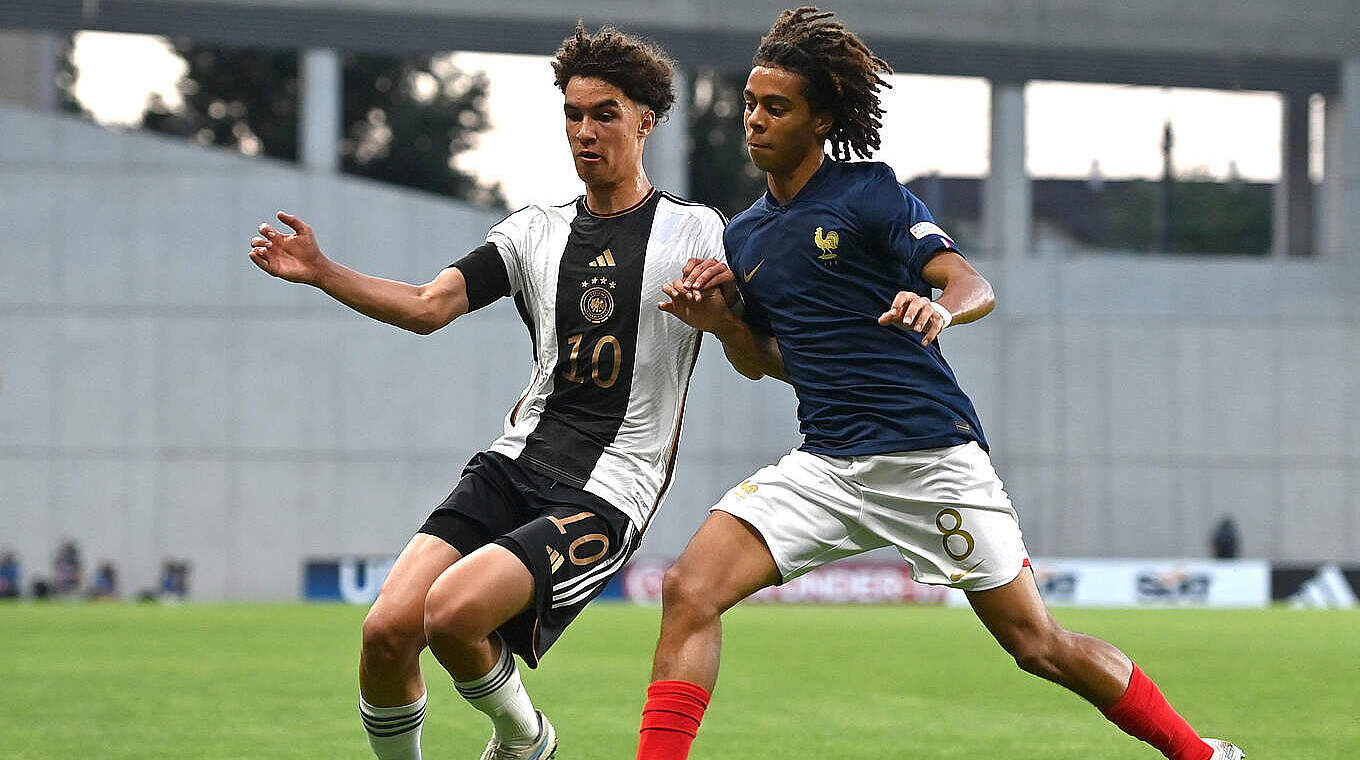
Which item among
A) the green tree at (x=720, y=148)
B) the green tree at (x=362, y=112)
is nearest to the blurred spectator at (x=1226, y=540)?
the green tree at (x=720, y=148)

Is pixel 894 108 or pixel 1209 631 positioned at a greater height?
pixel 894 108

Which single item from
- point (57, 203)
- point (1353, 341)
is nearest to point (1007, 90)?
point (1353, 341)

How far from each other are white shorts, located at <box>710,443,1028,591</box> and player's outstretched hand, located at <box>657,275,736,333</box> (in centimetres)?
53

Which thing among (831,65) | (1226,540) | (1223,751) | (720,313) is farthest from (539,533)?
(1226,540)

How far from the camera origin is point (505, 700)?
18.8 feet

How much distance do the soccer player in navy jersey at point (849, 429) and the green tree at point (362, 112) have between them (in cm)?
3205

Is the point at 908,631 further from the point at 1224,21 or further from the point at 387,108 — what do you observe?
the point at 387,108

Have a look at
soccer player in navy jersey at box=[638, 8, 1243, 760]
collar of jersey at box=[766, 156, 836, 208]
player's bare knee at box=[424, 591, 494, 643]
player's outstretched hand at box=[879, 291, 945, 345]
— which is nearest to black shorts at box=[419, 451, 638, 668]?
player's bare knee at box=[424, 591, 494, 643]

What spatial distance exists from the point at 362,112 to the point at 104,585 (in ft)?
41.2

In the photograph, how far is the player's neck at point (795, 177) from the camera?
5492mm

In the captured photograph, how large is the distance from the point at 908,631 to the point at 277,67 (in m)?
25.2

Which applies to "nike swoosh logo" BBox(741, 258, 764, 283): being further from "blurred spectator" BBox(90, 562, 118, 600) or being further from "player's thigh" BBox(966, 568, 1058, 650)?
"blurred spectator" BBox(90, 562, 118, 600)

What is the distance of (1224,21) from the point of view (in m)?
33.8

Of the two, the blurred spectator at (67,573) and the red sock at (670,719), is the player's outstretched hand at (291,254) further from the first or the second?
the blurred spectator at (67,573)
